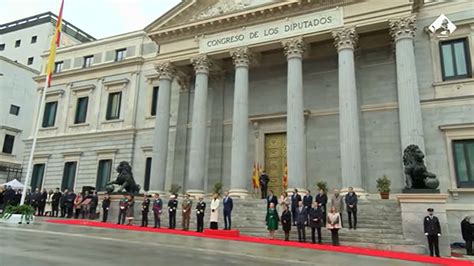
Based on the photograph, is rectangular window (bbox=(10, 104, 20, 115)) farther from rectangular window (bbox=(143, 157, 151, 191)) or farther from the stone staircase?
the stone staircase

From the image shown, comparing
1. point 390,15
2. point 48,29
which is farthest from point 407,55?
point 48,29

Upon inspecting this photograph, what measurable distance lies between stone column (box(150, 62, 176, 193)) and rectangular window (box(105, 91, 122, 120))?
22.8 ft

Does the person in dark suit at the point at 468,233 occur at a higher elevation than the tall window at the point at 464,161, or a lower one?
lower

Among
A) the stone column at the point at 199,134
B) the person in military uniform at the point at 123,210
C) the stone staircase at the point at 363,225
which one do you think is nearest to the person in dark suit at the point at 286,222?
the stone staircase at the point at 363,225

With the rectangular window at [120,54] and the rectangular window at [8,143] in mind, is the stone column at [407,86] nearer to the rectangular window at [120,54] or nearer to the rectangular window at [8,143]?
the rectangular window at [120,54]

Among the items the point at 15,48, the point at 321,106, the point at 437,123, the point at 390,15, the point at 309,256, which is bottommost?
the point at 309,256

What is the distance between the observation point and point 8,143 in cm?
3916

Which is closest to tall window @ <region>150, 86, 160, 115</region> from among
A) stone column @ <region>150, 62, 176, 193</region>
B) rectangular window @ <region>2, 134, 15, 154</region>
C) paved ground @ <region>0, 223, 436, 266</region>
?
stone column @ <region>150, 62, 176, 193</region>

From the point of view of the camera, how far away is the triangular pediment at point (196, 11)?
23.3m

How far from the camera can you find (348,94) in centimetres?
1916

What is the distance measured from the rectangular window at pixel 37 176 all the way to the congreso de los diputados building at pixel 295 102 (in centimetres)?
112

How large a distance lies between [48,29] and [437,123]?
46274 mm

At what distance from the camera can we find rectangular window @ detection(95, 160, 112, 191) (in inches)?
1136

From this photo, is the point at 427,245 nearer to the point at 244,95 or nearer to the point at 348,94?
the point at 348,94
